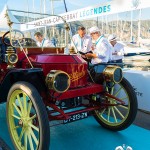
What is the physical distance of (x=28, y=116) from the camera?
2.71 m

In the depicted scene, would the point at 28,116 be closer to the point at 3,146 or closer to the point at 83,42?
the point at 3,146

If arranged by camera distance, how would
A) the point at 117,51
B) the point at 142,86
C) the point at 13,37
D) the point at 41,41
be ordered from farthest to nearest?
1. the point at 117,51
2. the point at 142,86
3. the point at 41,41
4. the point at 13,37

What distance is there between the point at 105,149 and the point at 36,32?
8.00 ft

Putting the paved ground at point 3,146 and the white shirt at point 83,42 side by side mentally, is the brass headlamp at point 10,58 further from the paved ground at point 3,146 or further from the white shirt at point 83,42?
the white shirt at point 83,42

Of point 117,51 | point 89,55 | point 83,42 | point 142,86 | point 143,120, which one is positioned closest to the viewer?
point 89,55

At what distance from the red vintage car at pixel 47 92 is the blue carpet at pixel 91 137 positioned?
0.50ft

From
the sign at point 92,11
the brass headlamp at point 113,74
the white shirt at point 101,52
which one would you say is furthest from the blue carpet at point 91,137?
the sign at point 92,11

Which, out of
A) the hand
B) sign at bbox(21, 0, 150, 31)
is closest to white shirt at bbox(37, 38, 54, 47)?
sign at bbox(21, 0, 150, 31)

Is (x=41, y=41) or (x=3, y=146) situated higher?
(x=41, y=41)

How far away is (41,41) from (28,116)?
1.92m

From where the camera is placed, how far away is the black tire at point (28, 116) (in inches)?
93.5

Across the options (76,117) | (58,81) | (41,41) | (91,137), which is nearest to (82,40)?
(41,41)

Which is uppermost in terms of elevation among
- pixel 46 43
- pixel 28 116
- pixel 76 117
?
pixel 46 43

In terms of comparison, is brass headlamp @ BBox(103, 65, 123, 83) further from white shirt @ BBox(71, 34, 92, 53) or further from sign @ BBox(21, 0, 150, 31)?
white shirt @ BBox(71, 34, 92, 53)
